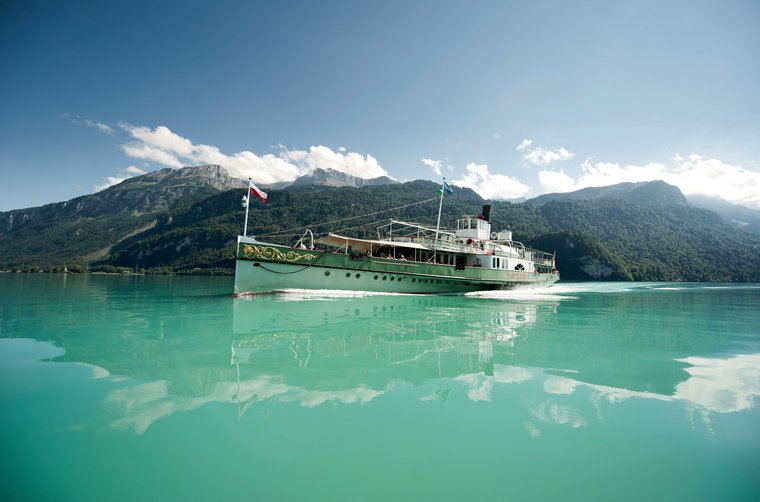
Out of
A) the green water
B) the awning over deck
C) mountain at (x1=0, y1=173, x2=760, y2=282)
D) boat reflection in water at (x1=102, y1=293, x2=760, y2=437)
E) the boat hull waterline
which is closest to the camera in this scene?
the green water

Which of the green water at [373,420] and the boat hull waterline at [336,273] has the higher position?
the boat hull waterline at [336,273]

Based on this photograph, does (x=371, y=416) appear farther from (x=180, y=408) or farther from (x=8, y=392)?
(x=8, y=392)

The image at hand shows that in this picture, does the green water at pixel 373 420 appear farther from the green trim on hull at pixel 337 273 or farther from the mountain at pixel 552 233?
the mountain at pixel 552 233

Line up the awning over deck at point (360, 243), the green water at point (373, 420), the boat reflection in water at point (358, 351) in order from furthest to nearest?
1. the awning over deck at point (360, 243)
2. the boat reflection in water at point (358, 351)
3. the green water at point (373, 420)

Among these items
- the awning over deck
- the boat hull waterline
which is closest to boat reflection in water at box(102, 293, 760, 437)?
the boat hull waterline

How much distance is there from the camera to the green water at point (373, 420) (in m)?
3.14

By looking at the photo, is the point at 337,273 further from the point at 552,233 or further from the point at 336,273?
the point at 552,233

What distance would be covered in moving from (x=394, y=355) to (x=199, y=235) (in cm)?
18032

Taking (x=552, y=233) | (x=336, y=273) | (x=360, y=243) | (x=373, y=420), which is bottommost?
(x=373, y=420)

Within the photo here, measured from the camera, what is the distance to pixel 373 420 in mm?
4398

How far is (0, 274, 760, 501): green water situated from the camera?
3.14m

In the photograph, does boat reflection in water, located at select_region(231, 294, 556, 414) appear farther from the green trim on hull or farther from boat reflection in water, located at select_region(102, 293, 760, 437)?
the green trim on hull

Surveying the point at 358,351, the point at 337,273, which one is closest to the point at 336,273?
the point at 337,273

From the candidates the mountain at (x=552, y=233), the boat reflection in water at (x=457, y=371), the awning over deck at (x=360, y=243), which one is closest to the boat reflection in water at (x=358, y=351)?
the boat reflection in water at (x=457, y=371)
